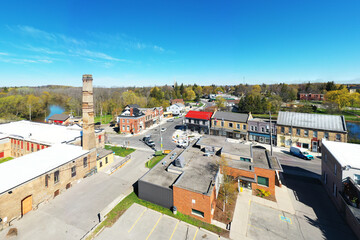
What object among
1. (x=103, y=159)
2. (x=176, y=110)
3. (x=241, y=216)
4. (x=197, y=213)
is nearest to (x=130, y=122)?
(x=103, y=159)

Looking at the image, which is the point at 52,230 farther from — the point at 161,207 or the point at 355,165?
the point at 355,165

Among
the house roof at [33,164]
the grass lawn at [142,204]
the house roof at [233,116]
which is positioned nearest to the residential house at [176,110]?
the house roof at [233,116]

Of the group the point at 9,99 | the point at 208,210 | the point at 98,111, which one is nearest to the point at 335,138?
the point at 208,210

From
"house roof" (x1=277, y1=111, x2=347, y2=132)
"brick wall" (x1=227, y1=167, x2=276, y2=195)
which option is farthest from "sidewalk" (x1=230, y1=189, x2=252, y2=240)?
"house roof" (x1=277, y1=111, x2=347, y2=132)

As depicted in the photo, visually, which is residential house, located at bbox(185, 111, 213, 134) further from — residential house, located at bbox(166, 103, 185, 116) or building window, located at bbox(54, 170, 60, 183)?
building window, located at bbox(54, 170, 60, 183)

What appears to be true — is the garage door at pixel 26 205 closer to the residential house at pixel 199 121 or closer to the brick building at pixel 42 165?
the brick building at pixel 42 165
